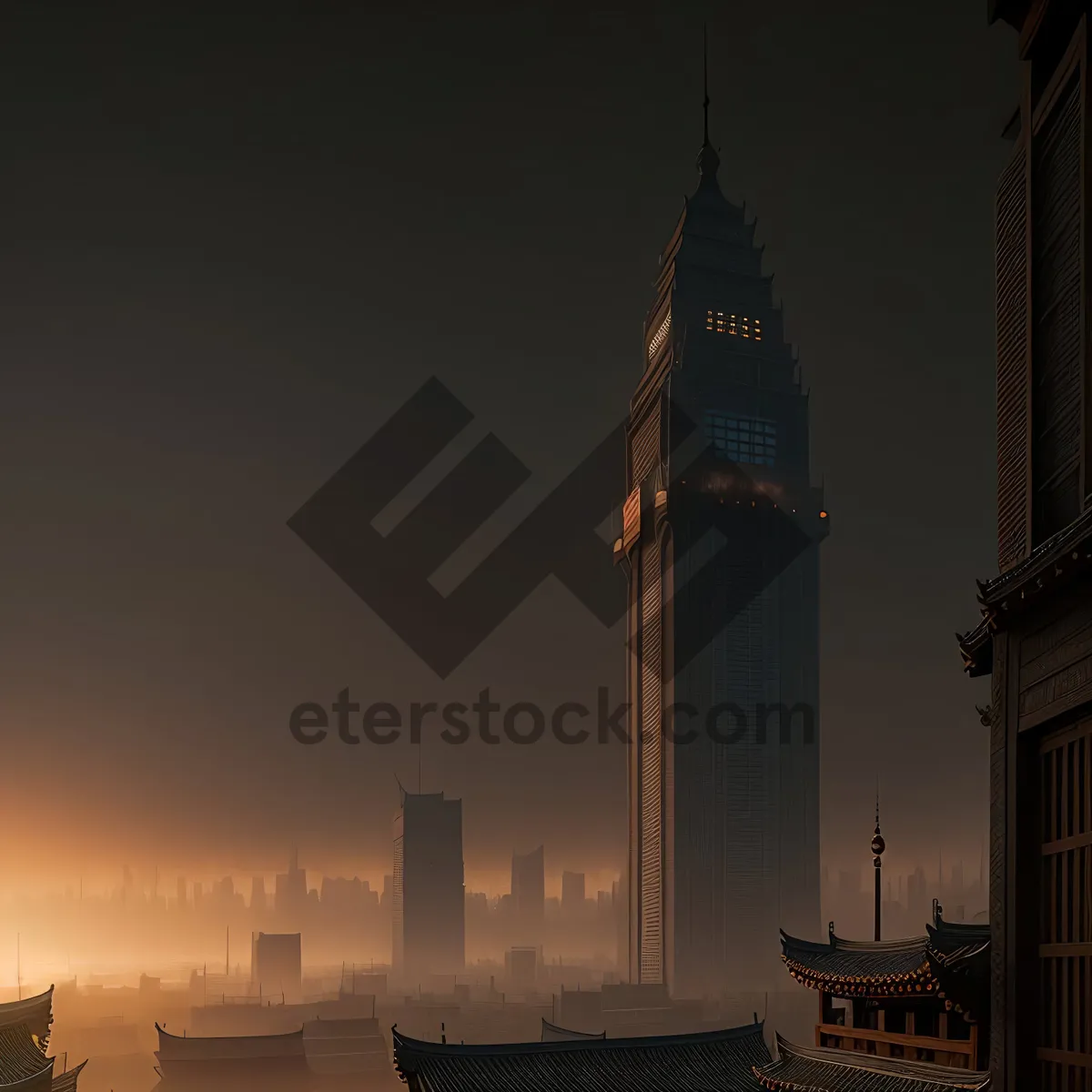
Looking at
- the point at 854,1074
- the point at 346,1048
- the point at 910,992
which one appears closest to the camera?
the point at 910,992

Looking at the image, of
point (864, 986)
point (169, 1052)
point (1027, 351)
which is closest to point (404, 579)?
point (169, 1052)

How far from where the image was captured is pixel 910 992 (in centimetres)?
1239

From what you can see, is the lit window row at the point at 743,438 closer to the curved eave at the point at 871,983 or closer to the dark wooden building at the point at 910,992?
the dark wooden building at the point at 910,992

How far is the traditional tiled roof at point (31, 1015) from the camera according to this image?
18.9 meters

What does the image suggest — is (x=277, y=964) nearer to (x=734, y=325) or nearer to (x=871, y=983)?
(x=734, y=325)

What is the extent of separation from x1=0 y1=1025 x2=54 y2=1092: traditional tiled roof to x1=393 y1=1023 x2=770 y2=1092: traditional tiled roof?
4.91m

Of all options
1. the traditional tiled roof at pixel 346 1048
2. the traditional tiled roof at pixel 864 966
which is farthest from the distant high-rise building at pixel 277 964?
the traditional tiled roof at pixel 864 966

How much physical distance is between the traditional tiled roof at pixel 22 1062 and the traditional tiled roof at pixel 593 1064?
4910 millimetres

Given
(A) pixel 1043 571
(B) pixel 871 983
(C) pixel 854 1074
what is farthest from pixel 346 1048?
(A) pixel 1043 571

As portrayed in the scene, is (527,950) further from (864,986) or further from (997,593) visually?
(997,593)

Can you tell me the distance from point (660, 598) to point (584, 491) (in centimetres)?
897

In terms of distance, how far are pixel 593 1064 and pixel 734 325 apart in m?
45.9

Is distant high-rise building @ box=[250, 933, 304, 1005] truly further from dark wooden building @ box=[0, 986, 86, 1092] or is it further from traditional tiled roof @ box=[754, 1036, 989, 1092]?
traditional tiled roof @ box=[754, 1036, 989, 1092]

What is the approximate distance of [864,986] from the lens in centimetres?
1321
